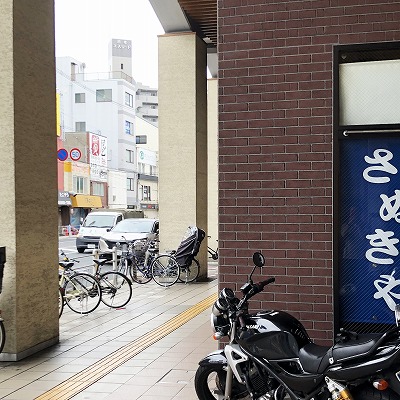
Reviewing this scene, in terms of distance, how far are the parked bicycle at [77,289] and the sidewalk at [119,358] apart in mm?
174

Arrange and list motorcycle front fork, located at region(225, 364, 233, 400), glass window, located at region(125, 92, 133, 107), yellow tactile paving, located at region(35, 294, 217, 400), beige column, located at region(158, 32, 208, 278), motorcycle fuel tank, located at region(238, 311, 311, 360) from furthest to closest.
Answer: glass window, located at region(125, 92, 133, 107) → beige column, located at region(158, 32, 208, 278) → yellow tactile paving, located at region(35, 294, 217, 400) → motorcycle front fork, located at region(225, 364, 233, 400) → motorcycle fuel tank, located at region(238, 311, 311, 360)

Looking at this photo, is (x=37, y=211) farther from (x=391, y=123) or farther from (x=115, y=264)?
(x=115, y=264)

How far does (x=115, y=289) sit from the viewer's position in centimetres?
1038

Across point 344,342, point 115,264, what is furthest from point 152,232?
point 344,342

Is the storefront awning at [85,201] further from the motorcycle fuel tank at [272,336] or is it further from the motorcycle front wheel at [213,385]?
Answer: the motorcycle fuel tank at [272,336]

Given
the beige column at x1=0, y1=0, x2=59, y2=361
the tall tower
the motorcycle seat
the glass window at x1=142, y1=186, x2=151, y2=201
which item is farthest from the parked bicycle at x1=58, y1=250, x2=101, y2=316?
the tall tower

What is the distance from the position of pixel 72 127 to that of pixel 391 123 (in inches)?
2372

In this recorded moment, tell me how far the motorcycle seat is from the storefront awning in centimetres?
4744

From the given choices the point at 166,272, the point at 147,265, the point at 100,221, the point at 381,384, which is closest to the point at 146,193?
the point at 100,221

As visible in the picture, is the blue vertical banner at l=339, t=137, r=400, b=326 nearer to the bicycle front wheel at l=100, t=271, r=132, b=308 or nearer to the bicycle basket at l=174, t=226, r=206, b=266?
the bicycle front wheel at l=100, t=271, r=132, b=308

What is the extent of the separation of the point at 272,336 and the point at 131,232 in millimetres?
14738

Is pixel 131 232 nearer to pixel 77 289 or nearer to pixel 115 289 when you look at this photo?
pixel 115 289

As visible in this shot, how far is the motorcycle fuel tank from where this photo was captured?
4094 mm

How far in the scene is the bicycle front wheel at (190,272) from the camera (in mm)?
14141
